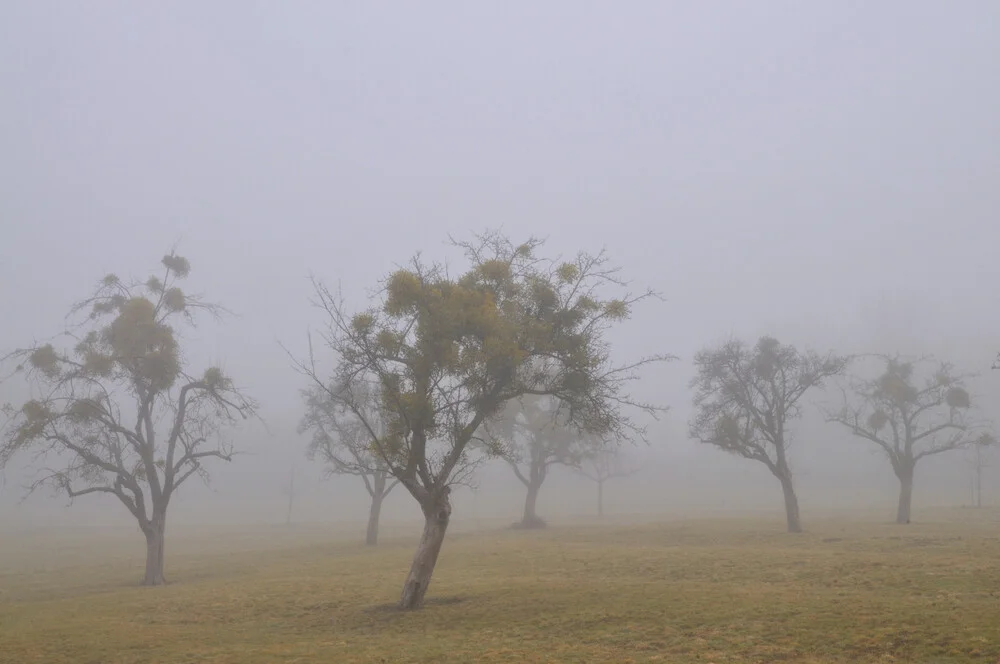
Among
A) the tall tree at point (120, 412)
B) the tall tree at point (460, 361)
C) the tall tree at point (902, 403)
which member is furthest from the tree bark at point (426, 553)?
the tall tree at point (902, 403)

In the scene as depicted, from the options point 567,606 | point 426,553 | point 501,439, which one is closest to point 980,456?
point 501,439

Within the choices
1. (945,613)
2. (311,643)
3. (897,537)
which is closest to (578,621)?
(311,643)

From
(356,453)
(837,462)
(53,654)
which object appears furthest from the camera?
(837,462)

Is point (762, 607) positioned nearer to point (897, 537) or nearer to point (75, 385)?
point (897, 537)

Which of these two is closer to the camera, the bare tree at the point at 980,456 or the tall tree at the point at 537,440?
the bare tree at the point at 980,456

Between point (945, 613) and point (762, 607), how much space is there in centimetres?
371

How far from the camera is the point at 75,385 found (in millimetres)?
32781

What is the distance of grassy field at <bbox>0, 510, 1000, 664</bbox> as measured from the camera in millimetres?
14141

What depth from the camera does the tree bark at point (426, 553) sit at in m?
20.7

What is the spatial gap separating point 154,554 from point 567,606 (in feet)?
69.1

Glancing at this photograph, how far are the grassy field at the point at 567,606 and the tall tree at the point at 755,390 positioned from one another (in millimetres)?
5785

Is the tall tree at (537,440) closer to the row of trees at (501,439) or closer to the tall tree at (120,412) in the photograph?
the row of trees at (501,439)

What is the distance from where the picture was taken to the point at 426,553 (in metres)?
20.8

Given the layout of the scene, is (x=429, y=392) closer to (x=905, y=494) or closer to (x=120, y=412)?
(x=120, y=412)
